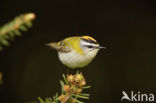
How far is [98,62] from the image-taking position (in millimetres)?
1786

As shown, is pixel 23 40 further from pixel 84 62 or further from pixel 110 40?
pixel 84 62

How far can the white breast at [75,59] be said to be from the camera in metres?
0.88

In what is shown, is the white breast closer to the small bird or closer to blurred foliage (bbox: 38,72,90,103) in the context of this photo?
the small bird

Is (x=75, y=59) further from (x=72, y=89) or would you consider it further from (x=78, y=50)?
(x=72, y=89)

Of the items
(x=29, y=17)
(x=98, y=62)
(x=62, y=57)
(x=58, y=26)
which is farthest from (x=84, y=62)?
(x=58, y=26)

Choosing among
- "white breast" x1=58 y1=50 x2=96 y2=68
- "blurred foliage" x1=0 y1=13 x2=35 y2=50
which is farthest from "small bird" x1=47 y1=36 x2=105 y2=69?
"blurred foliage" x1=0 y1=13 x2=35 y2=50

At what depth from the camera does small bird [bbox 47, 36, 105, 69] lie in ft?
2.92

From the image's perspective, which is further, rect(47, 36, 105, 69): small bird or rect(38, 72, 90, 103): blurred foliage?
rect(47, 36, 105, 69): small bird

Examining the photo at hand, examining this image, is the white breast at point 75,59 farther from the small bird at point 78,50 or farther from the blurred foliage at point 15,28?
the blurred foliage at point 15,28

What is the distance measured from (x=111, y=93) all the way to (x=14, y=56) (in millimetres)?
711

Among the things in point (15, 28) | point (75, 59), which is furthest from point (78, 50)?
point (15, 28)

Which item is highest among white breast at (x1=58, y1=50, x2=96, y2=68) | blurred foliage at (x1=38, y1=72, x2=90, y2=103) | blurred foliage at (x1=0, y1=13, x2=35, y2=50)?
blurred foliage at (x1=0, y1=13, x2=35, y2=50)

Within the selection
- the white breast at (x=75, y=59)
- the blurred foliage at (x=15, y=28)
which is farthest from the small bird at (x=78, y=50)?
the blurred foliage at (x=15, y=28)

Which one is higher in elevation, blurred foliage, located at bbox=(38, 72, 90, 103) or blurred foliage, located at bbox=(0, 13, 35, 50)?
blurred foliage, located at bbox=(0, 13, 35, 50)
